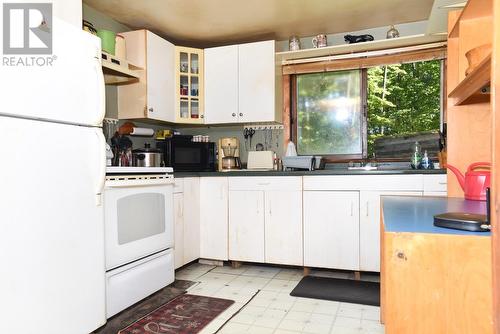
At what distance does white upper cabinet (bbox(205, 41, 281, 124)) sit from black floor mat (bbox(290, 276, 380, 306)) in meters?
1.54

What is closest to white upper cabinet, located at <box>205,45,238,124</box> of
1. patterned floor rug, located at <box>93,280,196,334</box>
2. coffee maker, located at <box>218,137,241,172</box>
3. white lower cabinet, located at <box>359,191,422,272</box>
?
coffee maker, located at <box>218,137,241,172</box>

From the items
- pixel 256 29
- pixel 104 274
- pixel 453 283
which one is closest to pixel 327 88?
pixel 256 29

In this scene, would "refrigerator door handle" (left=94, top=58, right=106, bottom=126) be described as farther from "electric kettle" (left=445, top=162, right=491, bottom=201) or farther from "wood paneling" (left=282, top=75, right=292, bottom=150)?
"wood paneling" (left=282, top=75, right=292, bottom=150)

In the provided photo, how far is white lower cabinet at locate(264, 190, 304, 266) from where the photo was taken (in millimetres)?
2957

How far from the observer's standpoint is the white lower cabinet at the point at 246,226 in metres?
3.08

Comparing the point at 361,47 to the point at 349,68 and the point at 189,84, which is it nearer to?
the point at 349,68

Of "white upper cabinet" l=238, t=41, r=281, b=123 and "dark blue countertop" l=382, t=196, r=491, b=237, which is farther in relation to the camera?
"white upper cabinet" l=238, t=41, r=281, b=123

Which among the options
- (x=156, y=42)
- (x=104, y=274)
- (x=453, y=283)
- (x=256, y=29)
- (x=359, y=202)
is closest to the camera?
(x=453, y=283)

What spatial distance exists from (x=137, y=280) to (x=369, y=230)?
1.76 m

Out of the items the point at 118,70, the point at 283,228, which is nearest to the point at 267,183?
the point at 283,228

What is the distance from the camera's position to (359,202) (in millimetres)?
2791

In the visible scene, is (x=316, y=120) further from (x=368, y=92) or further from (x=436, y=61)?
(x=436, y=61)

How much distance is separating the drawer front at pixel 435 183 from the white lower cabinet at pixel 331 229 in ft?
1.66

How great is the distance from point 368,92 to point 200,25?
177 centimetres
